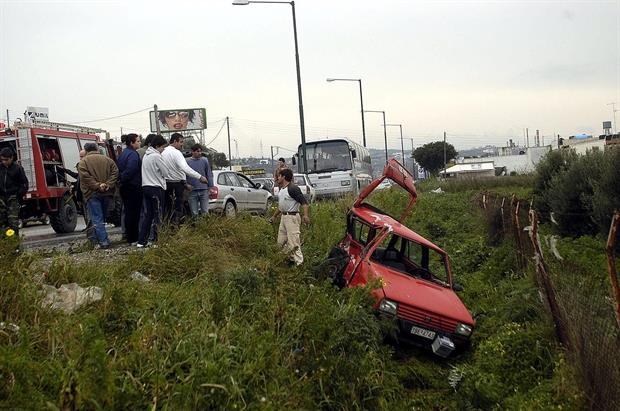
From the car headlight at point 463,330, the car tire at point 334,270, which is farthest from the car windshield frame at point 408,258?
the car headlight at point 463,330

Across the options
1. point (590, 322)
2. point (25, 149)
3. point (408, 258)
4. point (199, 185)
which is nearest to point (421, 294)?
point (408, 258)

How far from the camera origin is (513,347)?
589 centimetres

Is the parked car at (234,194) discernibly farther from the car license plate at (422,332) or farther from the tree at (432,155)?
the tree at (432,155)

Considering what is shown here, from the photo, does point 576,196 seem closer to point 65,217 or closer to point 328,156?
point 65,217

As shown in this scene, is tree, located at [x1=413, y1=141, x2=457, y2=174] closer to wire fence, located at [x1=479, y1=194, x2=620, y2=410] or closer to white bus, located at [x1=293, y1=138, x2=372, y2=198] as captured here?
white bus, located at [x1=293, y1=138, x2=372, y2=198]

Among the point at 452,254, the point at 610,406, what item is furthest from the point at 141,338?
the point at 452,254

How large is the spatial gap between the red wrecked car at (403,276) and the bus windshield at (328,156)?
16.7m

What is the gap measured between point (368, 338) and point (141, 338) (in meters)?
2.19

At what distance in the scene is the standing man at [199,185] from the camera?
33.5 feet

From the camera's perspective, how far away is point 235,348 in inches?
176

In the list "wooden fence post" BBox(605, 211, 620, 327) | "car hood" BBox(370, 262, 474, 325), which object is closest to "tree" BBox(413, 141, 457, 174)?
"car hood" BBox(370, 262, 474, 325)

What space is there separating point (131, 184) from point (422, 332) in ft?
16.2

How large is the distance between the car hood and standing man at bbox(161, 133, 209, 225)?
330 cm

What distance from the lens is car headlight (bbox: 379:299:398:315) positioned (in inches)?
266
